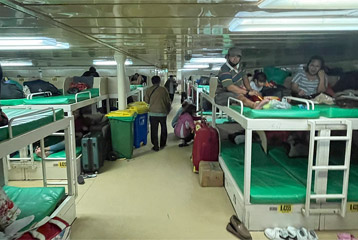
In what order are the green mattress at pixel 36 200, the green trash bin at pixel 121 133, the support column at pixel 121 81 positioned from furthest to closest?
the support column at pixel 121 81 → the green trash bin at pixel 121 133 → the green mattress at pixel 36 200

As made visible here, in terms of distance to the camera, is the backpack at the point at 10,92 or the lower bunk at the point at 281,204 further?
the backpack at the point at 10,92

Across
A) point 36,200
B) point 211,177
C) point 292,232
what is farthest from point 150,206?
point 292,232

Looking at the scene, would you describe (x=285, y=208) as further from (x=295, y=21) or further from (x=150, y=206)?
(x=295, y=21)

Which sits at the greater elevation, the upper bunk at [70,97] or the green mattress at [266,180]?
the upper bunk at [70,97]

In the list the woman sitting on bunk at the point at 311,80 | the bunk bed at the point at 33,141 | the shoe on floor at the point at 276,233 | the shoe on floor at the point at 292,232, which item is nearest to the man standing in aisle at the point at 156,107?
the woman sitting on bunk at the point at 311,80

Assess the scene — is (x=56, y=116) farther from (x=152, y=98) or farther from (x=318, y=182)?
(x=152, y=98)

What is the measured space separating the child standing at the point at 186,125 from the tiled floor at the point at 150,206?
4.94 ft

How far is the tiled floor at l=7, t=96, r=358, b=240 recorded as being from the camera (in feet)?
10.6

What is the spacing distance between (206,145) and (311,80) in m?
2.11

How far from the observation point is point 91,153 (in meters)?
5.00

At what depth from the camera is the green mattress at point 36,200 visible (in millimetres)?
2861

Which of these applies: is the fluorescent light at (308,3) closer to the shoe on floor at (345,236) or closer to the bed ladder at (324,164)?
the bed ladder at (324,164)

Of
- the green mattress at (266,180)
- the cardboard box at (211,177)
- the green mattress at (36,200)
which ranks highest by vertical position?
the green mattress at (266,180)

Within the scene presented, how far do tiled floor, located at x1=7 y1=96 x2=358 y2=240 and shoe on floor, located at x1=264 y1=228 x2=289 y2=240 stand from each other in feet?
0.27
